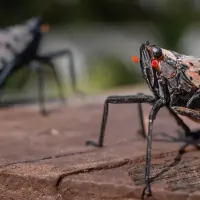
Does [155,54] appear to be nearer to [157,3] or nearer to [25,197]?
[25,197]

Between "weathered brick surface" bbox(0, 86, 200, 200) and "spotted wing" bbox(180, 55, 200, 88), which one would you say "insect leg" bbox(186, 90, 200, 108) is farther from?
"weathered brick surface" bbox(0, 86, 200, 200)

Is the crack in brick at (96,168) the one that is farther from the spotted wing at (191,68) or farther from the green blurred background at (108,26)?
the green blurred background at (108,26)

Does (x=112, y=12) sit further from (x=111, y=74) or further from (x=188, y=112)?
(x=188, y=112)

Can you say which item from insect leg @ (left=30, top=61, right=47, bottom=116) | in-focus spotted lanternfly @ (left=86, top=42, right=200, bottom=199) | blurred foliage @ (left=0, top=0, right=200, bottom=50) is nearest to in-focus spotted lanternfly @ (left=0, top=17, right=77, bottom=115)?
insect leg @ (left=30, top=61, right=47, bottom=116)

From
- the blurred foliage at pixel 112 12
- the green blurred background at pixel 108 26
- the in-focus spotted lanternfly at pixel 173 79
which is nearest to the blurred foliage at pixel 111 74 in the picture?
the green blurred background at pixel 108 26

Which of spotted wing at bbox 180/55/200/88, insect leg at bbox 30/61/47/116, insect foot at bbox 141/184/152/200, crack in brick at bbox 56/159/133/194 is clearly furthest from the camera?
insect leg at bbox 30/61/47/116

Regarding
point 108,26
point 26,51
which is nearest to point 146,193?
point 26,51
